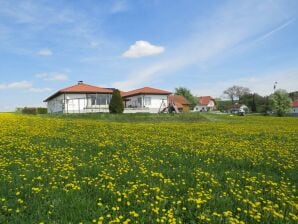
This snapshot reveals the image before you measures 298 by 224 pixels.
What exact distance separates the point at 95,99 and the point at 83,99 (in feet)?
6.99

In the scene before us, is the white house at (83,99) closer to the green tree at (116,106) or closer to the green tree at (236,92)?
the green tree at (116,106)

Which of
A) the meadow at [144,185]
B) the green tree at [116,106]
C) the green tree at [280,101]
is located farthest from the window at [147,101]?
the green tree at [280,101]

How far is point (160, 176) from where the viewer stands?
8117 millimetres

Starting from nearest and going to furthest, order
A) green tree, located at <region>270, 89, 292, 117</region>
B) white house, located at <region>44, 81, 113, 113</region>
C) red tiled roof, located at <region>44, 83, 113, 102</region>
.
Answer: white house, located at <region>44, 81, 113, 113</region>
red tiled roof, located at <region>44, 83, 113, 102</region>
green tree, located at <region>270, 89, 292, 117</region>

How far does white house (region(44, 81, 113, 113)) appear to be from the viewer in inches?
2048

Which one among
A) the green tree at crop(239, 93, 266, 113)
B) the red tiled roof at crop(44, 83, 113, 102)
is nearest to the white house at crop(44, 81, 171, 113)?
the red tiled roof at crop(44, 83, 113, 102)

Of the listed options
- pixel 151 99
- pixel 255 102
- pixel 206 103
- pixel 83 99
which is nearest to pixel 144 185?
pixel 83 99

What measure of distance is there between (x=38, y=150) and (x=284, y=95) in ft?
324

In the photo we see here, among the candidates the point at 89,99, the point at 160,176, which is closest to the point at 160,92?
the point at 89,99

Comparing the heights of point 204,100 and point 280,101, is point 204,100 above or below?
above

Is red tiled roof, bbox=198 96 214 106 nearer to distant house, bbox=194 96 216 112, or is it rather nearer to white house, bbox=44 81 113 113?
distant house, bbox=194 96 216 112

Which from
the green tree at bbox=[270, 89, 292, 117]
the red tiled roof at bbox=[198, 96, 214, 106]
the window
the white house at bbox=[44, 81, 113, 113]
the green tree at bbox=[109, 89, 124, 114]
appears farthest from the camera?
the red tiled roof at bbox=[198, 96, 214, 106]

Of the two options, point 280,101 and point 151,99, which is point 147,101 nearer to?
point 151,99

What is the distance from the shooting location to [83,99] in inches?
2082
